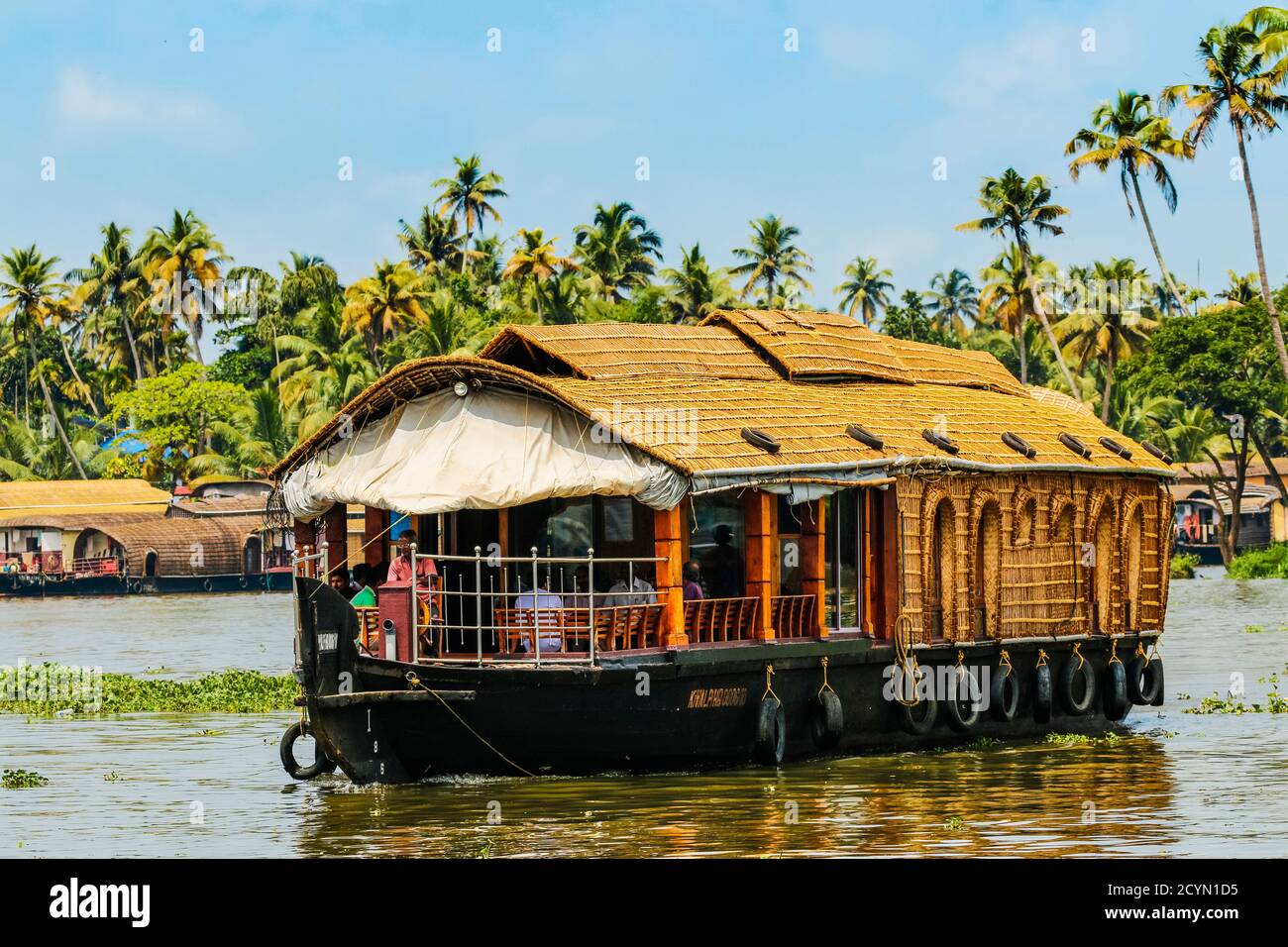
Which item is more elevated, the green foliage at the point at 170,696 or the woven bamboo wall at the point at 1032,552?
the woven bamboo wall at the point at 1032,552

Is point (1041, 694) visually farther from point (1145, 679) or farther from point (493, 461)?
point (493, 461)

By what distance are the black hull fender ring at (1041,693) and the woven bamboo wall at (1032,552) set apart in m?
0.33

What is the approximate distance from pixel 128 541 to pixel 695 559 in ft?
144

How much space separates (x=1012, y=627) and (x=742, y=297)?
56.7 metres

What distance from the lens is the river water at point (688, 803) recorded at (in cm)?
1135

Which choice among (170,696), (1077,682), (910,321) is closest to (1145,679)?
(1077,682)

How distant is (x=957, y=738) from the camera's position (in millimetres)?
15852

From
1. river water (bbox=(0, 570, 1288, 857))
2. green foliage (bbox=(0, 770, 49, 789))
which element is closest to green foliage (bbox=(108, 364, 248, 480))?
river water (bbox=(0, 570, 1288, 857))

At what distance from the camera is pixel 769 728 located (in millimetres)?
13891

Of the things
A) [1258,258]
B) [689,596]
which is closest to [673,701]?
[689,596]

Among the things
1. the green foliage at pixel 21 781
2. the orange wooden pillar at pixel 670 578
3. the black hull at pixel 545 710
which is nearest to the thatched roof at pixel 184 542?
the green foliage at pixel 21 781

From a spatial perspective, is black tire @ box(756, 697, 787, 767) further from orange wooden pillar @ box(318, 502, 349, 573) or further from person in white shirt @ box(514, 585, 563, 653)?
orange wooden pillar @ box(318, 502, 349, 573)

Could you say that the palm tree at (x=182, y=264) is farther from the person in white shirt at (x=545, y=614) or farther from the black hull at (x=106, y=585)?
the person in white shirt at (x=545, y=614)
